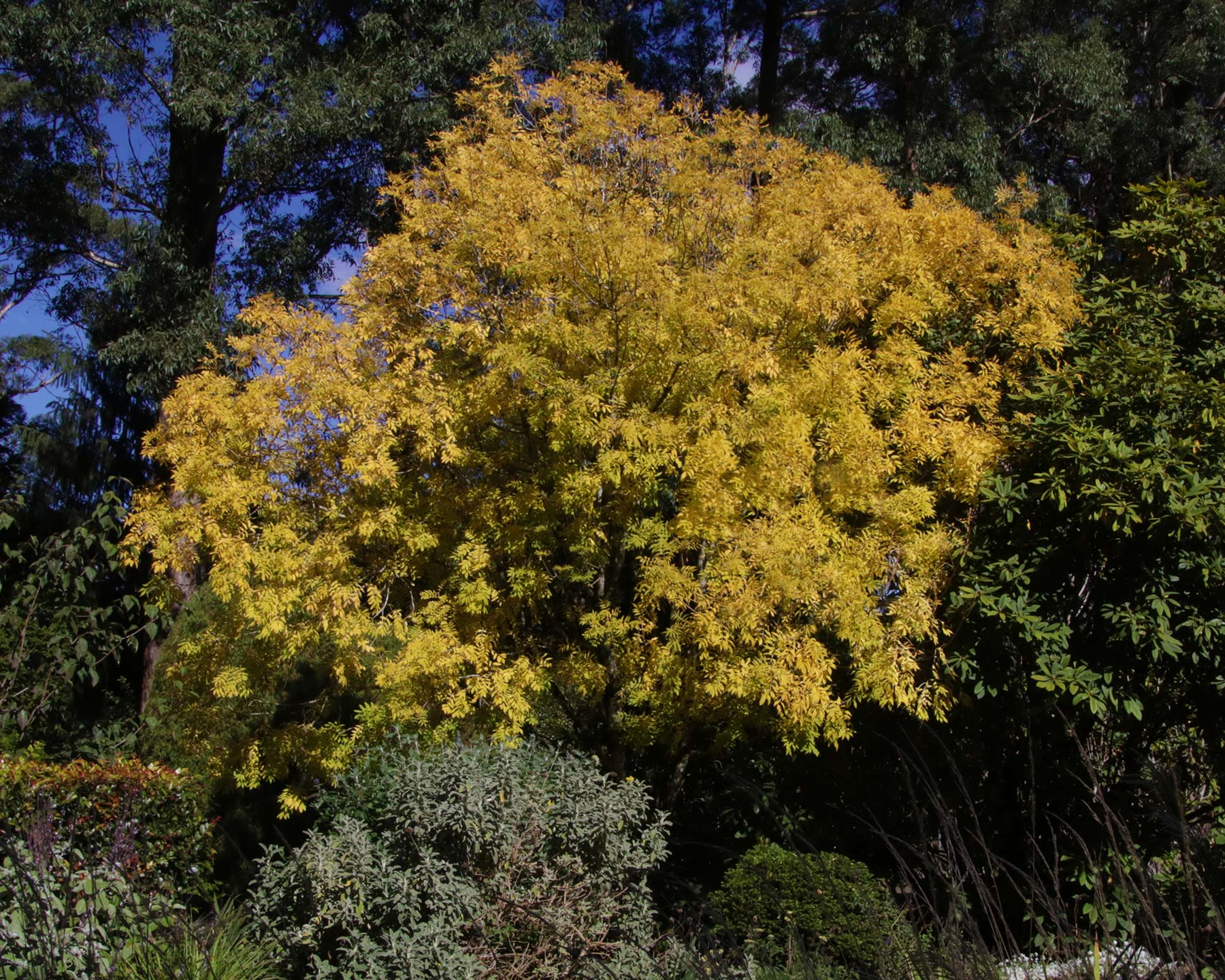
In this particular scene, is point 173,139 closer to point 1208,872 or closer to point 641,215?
point 641,215

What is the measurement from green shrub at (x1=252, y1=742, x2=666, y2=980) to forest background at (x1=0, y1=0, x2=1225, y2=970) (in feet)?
1.41

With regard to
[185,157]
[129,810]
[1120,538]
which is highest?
[185,157]

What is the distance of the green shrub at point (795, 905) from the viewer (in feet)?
18.1

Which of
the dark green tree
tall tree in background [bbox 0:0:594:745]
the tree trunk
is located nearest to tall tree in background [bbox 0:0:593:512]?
tall tree in background [bbox 0:0:594:745]

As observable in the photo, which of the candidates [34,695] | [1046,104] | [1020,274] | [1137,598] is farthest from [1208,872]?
[1046,104]

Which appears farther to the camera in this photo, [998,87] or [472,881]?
[998,87]

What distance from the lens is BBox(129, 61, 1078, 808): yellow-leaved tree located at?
6547mm

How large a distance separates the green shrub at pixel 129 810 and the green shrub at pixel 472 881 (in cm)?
144

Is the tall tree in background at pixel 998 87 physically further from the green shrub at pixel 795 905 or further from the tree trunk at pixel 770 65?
the green shrub at pixel 795 905

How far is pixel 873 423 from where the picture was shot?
7.91 metres

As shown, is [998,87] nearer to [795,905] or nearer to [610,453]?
[610,453]

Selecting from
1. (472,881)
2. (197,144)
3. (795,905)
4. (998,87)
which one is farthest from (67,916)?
(998,87)

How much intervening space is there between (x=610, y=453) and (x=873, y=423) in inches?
97.5

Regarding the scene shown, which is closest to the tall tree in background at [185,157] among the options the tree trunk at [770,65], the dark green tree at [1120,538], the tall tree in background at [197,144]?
the tall tree in background at [197,144]
